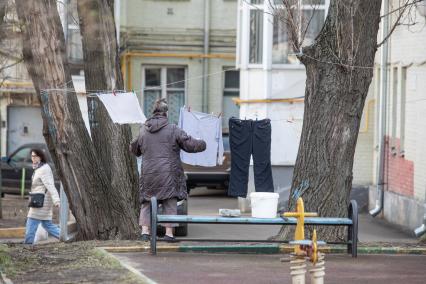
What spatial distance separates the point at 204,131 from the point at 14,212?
832cm

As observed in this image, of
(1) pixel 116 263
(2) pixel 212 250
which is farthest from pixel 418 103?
(1) pixel 116 263

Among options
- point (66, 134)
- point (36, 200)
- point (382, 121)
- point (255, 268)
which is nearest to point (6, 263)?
point (255, 268)

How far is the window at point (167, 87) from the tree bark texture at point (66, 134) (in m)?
18.3

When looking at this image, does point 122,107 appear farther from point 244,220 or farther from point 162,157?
point 244,220

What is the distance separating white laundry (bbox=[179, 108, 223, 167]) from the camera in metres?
16.5

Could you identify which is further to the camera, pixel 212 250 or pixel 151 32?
pixel 151 32

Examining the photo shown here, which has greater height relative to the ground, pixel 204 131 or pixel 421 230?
pixel 204 131

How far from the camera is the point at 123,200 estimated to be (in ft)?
48.3

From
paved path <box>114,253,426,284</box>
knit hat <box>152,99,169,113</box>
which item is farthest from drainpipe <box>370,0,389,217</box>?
paved path <box>114,253,426,284</box>

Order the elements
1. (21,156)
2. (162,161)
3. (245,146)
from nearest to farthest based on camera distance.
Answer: (162,161) < (245,146) < (21,156)

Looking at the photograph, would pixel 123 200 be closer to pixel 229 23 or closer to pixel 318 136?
pixel 318 136

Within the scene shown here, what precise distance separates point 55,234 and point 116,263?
607cm

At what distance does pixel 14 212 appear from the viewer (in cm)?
2369

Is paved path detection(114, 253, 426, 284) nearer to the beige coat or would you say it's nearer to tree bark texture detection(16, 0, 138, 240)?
tree bark texture detection(16, 0, 138, 240)
